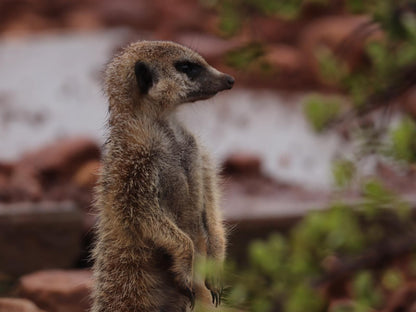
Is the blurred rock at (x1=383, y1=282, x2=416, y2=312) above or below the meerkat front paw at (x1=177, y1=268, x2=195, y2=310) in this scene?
below

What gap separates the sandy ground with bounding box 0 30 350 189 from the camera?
252 inches

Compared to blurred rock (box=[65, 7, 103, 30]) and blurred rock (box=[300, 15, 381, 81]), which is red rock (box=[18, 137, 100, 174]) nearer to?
blurred rock (box=[300, 15, 381, 81])

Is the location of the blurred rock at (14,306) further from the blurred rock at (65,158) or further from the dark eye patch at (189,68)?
the blurred rock at (65,158)

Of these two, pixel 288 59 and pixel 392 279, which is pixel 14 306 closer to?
pixel 392 279

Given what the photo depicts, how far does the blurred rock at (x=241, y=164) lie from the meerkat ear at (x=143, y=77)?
131 inches

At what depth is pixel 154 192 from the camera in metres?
2.44

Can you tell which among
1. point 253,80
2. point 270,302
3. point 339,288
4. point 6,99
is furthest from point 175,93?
point 253,80

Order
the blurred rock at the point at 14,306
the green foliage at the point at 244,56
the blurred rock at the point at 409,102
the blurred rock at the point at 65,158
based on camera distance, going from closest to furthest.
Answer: the green foliage at the point at 244,56
the blurred rock at the point at 14,306
the blurred rock at the point at 65,158
the blurred rock at the point at 409,102

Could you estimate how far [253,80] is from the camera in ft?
26.1

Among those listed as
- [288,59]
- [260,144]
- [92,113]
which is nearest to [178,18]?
[288,59]

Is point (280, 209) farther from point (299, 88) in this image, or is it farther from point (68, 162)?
point (299, 88)

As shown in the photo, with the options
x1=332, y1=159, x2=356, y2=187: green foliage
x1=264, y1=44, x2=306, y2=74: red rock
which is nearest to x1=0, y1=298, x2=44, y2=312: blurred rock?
x1=332, y1=159, x2=356, y2=187: green foliage

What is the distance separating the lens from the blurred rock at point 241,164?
231 inches

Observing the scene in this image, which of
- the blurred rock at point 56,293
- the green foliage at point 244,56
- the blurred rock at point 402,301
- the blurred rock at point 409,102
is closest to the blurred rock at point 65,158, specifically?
the blurred rock at point 56,293
